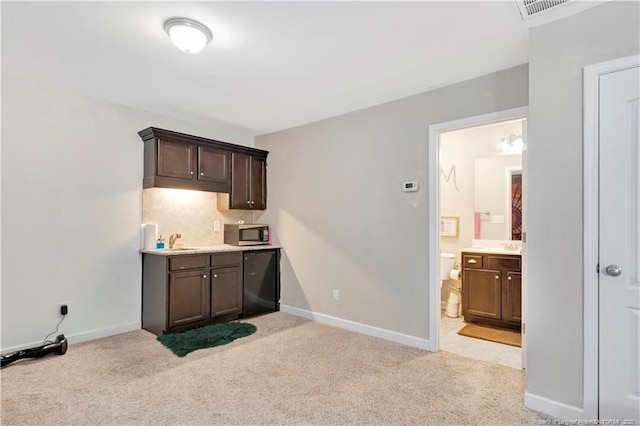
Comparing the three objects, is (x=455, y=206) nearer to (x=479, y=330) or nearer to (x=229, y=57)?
(x=479, y=330)

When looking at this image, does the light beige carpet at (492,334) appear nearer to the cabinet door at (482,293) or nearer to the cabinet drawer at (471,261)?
the cabinet door at (482,293)

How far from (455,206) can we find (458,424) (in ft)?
11.1

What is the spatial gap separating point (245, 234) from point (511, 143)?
145 inches

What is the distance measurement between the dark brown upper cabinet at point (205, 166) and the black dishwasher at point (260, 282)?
0.71m

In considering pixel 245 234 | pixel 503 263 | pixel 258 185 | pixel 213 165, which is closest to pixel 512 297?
pixel 503 263

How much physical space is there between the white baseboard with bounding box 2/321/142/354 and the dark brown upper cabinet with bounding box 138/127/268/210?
1.57 meters

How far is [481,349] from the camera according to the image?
3.38 meters

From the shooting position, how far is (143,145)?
399cm

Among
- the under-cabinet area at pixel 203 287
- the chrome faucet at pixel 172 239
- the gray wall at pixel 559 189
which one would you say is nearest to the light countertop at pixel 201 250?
the under-cabinet area at pixel 203 287

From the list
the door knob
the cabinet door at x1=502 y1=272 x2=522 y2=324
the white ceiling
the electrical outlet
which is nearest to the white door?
the door knob

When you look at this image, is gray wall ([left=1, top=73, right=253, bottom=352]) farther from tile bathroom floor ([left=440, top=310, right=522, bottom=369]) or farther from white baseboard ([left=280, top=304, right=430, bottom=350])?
tile bathroom floor ([left=440, top=310, right=522, bottom=369])

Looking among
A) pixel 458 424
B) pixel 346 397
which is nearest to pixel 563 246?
pixel 458 424

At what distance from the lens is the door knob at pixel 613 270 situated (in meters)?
1.97

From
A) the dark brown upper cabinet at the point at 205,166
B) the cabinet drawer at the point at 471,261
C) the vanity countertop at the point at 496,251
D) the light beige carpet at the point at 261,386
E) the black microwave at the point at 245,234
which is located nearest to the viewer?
the light beige carpet at the point at 261,386
